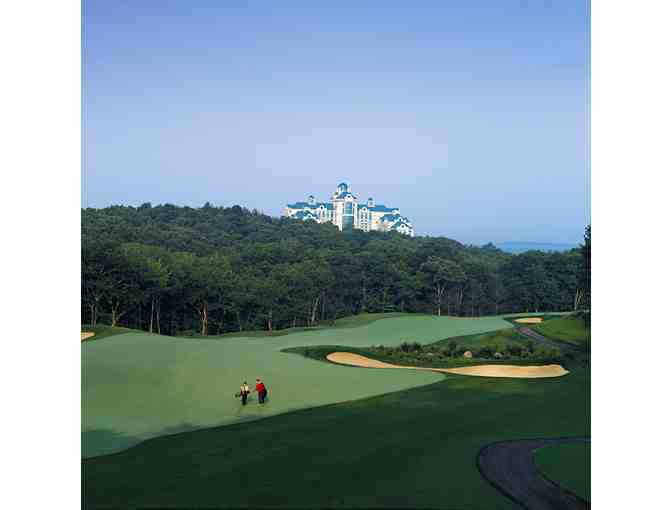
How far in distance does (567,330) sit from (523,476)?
642 inches

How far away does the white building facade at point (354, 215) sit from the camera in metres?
38.6

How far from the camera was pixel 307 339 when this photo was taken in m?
24.0

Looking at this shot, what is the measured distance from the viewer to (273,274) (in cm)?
3353

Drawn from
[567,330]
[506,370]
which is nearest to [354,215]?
[567,330]

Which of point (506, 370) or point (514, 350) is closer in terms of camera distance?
point (506, 370)

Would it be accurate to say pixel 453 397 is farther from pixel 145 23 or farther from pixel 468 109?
pixel 145 23

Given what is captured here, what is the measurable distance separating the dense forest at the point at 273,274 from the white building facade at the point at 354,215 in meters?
1.09

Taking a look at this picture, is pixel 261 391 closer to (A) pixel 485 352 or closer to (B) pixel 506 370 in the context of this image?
(B) pixel 506 370

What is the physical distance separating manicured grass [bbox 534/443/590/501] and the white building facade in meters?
28.1

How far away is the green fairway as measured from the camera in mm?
12547

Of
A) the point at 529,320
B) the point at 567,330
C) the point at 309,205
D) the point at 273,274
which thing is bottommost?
the point at 529,320

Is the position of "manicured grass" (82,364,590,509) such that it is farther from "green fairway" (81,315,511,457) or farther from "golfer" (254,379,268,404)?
"golfer" (254,379,268,404)
